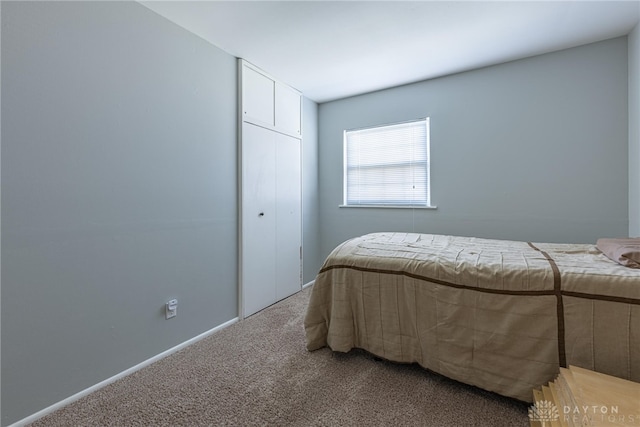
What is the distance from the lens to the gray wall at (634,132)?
2041 millimetres

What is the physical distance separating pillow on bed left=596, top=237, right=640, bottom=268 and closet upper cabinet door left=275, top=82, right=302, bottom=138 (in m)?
2.83

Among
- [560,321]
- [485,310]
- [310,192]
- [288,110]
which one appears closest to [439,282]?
[485,310]

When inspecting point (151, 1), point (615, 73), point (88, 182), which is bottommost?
point (88, 182)

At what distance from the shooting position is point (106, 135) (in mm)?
1655

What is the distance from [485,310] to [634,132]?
2051 millimetres

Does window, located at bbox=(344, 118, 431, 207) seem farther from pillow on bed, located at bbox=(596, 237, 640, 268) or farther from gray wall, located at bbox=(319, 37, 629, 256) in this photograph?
pillow on bed, located at bbox=(596, 237, 640, 268)

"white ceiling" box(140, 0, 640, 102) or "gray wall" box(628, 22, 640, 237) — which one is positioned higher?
"white ceiling" box(140, 0, 640, 102)

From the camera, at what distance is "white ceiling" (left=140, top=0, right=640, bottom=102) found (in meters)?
1.86

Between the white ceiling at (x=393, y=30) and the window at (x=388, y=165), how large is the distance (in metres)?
0.69

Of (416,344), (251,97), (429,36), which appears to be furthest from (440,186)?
(251,97)

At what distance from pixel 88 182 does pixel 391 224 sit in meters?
2.78

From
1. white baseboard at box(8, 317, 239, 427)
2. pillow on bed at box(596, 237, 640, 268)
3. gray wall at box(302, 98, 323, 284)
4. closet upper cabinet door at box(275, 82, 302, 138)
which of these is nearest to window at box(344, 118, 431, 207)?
gray wall at box(302, 98, 323, 284)

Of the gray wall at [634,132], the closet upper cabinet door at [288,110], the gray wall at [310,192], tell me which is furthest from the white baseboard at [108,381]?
the gray wall at [634,132]

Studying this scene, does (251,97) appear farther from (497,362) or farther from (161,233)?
(497,362)
